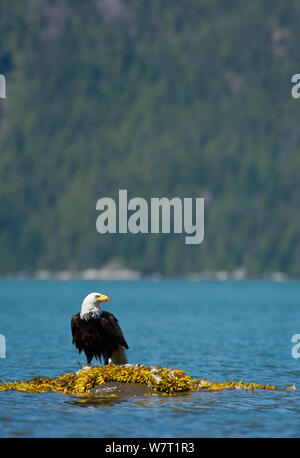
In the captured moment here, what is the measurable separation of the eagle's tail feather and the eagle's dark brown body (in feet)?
1.18

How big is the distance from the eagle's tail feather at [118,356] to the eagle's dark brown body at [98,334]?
0.36 metres

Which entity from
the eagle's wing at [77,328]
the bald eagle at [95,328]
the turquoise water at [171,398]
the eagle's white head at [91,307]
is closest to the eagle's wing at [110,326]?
the bald eagle at [95,328]

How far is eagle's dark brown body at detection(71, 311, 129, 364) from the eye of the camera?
82.6 ft

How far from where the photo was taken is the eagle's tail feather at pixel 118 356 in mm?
26314

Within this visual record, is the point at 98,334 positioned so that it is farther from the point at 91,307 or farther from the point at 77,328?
the point at 91,307

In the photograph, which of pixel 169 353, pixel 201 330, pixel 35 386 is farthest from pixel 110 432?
pixel 201 330

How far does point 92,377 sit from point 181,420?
381 centimetres

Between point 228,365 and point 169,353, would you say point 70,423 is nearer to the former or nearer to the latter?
point 228,365

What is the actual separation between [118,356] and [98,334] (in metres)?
1.64

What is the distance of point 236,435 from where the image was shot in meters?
21.4
